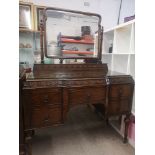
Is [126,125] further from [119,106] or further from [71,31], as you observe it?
[71,31]

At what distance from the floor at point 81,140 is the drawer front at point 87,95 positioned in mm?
623

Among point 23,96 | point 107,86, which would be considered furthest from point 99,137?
point 23,96

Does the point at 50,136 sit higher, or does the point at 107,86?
the point at 107,86

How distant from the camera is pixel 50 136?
75.4 inches

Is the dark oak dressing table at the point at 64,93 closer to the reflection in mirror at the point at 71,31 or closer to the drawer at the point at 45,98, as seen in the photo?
the drawer at the point at 45,98

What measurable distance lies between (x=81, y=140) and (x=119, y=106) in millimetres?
677

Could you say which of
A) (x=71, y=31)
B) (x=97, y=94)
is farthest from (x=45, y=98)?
(x=71, y=31)

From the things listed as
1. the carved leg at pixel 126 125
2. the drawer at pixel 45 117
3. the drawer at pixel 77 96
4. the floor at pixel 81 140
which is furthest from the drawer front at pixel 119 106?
the drawer at pixel 45 117

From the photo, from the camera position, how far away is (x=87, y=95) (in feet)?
4.69

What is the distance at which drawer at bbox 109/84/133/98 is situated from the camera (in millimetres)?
1528

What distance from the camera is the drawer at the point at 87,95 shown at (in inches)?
54.2
